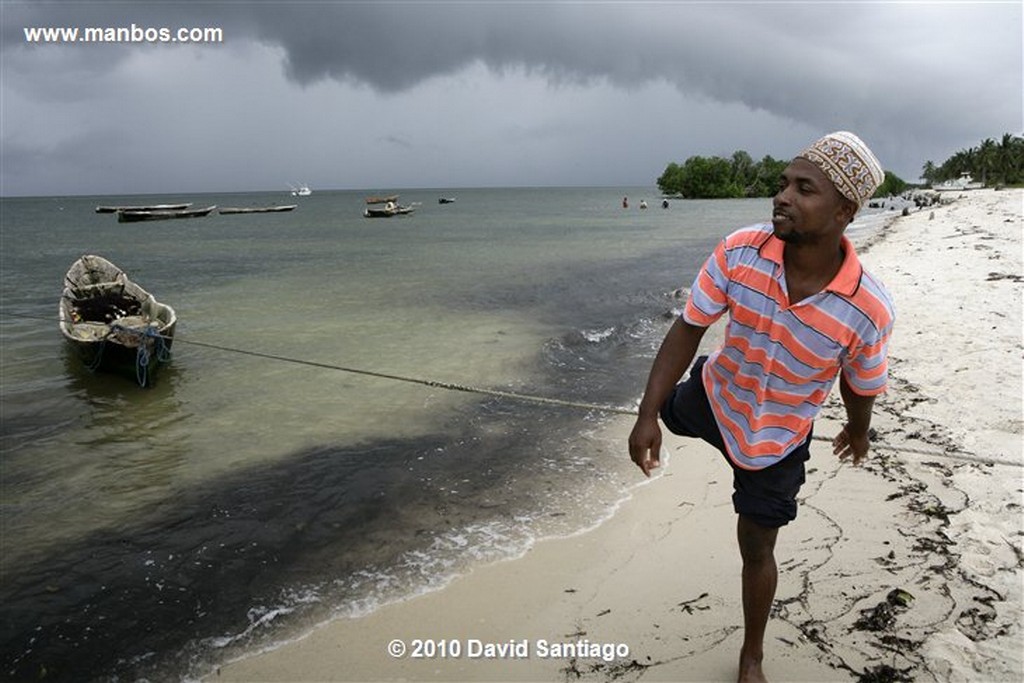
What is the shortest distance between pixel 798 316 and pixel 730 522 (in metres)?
2.89

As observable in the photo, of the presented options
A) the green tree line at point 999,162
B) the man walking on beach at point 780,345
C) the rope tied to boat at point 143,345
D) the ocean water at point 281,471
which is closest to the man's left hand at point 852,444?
the man walking on beach at point 780,345

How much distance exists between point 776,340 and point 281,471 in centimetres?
587

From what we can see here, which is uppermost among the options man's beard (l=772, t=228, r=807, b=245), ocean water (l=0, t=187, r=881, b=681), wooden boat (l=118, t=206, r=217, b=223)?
wooden boat (l=118, t=206, r=217, b=223)

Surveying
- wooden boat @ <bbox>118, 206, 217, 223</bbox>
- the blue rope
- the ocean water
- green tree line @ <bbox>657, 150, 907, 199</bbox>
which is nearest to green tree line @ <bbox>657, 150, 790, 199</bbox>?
green tree line @ <bbox>657, 150, 907, 199</bbox>


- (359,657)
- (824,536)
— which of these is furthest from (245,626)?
(824,536)

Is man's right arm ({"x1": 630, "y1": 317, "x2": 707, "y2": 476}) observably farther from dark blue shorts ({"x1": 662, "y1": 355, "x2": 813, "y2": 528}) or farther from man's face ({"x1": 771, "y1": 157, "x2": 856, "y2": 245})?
man's face ({"x1": 771, "y1": 157, "x2": 856, "y2": 245})

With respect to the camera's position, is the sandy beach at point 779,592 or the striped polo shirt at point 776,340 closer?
the striped polo shirt at point 776,340

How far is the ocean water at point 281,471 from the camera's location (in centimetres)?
448

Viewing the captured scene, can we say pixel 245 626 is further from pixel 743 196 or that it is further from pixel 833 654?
pixel 743 196

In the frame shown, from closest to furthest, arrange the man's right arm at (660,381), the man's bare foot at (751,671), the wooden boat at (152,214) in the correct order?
the man's right arm at (660,381) < the man's bare foot at (751,671) < the wooden boat at (152,214)

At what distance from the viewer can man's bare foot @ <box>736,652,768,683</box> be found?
9.12ft

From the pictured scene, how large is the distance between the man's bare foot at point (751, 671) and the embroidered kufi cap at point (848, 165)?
2.02m

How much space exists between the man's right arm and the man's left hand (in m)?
0.78

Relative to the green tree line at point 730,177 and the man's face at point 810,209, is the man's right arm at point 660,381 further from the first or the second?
the green tree line at point 730,177
